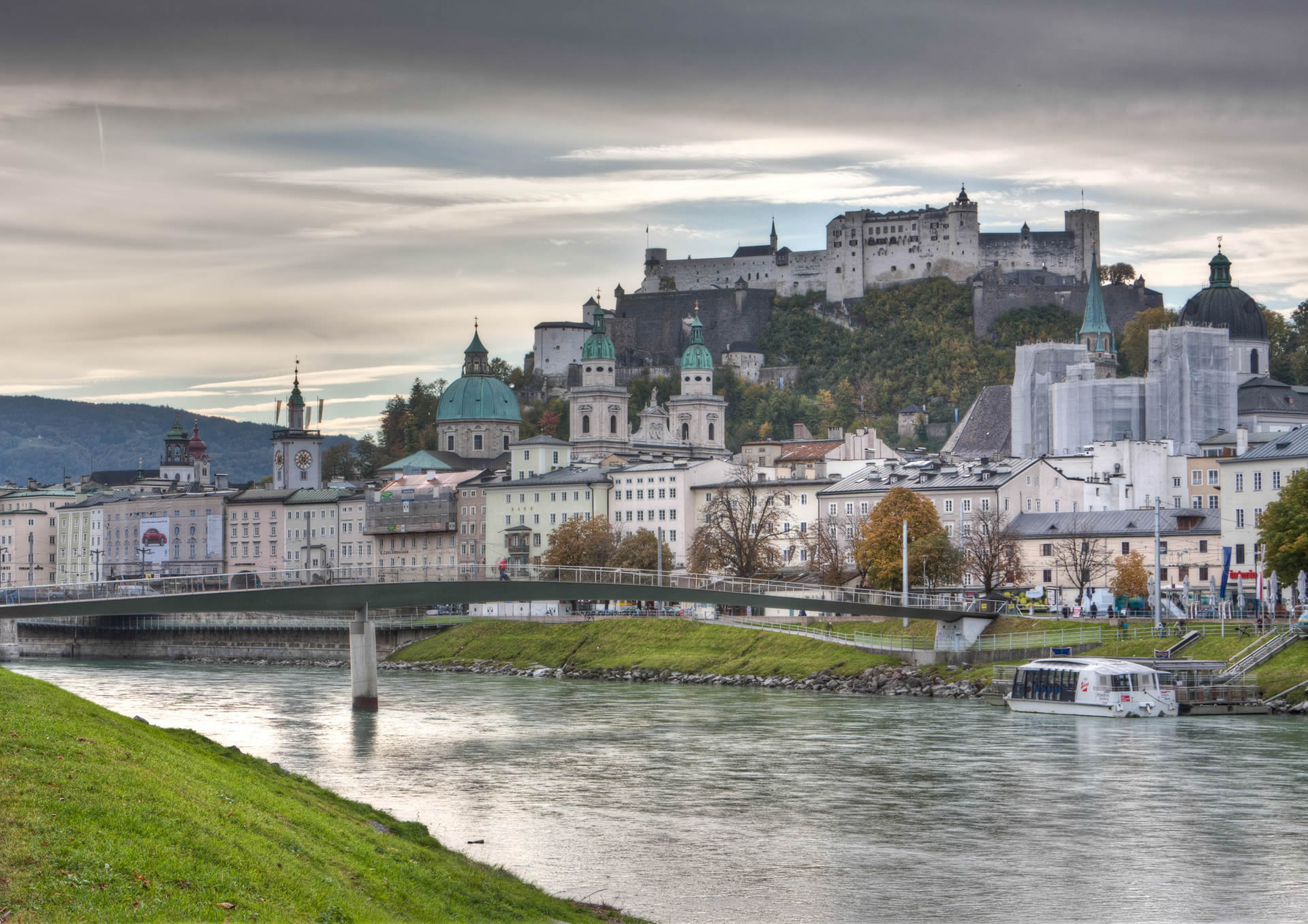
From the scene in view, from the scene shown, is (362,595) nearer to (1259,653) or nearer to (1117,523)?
(1259,653)

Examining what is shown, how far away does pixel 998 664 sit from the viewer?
56.3 meters

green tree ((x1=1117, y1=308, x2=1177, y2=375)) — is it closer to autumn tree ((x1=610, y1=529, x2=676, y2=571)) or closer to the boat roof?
autumn tree ((x1=610, y1=529, x2=676, y2=571))

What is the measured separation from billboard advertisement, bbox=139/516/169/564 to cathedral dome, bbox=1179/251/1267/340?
70033mm

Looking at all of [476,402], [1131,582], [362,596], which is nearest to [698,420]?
[476,402]

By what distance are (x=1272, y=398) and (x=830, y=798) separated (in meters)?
78.2

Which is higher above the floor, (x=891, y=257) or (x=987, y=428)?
(x=891, y=257)

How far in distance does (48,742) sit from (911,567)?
55.6 meters

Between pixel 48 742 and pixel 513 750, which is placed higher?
pixel 48 742

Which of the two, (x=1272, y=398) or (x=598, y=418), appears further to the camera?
(x=598, y=418)

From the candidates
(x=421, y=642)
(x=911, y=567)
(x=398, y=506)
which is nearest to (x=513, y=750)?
(x=911, y=567)

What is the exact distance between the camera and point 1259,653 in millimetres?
49844

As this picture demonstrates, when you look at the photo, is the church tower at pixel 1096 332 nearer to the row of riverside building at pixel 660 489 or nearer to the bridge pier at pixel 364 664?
the row of riverside building at pixel 660 489

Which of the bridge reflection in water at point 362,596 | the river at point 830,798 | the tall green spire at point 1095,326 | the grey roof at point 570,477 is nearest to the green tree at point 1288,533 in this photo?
the bridge reflection in water at point 362,596

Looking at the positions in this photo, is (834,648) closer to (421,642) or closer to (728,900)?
(421,642)
